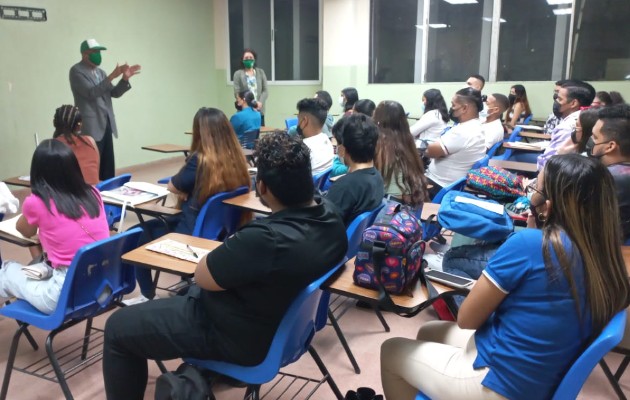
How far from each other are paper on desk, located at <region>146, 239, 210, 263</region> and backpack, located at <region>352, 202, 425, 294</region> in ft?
2.14

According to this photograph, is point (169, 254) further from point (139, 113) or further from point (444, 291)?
point (139, 113)

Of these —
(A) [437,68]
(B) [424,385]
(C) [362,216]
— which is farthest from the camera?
(A) [437,68]

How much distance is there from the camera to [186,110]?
8.16 m

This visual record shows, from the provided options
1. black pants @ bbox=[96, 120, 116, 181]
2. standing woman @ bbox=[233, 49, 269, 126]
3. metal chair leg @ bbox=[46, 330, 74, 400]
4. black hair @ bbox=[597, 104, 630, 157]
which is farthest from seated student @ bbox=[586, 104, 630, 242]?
standing woman @ bbox=[233, 49, 269, 126]

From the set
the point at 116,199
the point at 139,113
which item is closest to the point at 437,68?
the point at 139,113

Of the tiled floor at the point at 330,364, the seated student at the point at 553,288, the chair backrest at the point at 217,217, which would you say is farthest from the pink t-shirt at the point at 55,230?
the seated student at the point at 553,288

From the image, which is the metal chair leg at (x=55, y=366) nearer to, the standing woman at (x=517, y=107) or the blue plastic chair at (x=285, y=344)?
the blue plastic chair at (x=285, y=344)

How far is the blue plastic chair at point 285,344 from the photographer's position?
1555 millimetres

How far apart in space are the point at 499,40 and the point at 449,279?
661 cm

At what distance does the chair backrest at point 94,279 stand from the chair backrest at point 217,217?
22.8 inches

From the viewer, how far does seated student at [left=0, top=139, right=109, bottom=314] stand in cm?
212

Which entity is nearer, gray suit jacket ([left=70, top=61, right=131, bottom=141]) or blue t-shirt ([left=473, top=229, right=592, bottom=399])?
blue t-shirt ([left=473, top=229, right=592, bottom=399])

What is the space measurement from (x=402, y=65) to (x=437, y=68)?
0.56 metres

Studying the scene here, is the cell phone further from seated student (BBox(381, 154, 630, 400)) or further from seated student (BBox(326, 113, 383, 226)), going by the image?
seated student (BBox(326, 113, 383, 226))
